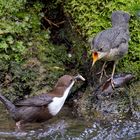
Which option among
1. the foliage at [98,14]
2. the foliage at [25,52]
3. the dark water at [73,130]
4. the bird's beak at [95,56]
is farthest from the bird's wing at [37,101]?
the foliage at [98,14]

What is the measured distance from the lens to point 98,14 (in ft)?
28.3

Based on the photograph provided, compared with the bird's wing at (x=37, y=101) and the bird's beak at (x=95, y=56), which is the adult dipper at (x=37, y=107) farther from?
the bird's beak at (x=95, y=56)

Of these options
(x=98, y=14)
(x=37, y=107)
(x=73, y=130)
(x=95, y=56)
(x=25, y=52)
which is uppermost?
(x=98, y=14)

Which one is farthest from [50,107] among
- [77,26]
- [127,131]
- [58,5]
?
[58,5]

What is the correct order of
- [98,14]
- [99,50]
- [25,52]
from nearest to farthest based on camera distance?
[99,50] < [25,52] < [98,14]

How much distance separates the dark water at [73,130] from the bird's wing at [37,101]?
0.33 meters

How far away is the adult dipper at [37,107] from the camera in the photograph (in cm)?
722

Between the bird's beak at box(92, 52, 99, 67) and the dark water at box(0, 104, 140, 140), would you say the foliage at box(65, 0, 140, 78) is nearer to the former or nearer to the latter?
the bird's beak at box(92, 52, 99, 67)

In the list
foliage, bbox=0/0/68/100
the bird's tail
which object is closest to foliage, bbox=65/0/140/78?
foliage, bbox=0/0/68/100

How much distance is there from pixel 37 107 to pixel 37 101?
8 centimetres

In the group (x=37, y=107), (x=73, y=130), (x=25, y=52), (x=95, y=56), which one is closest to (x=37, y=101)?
(x=37, y=107)

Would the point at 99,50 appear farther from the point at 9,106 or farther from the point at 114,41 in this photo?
the point at 9,106

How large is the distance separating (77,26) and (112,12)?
0.61 meters

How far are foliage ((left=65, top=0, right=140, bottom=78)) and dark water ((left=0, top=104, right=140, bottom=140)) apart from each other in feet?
4.35
